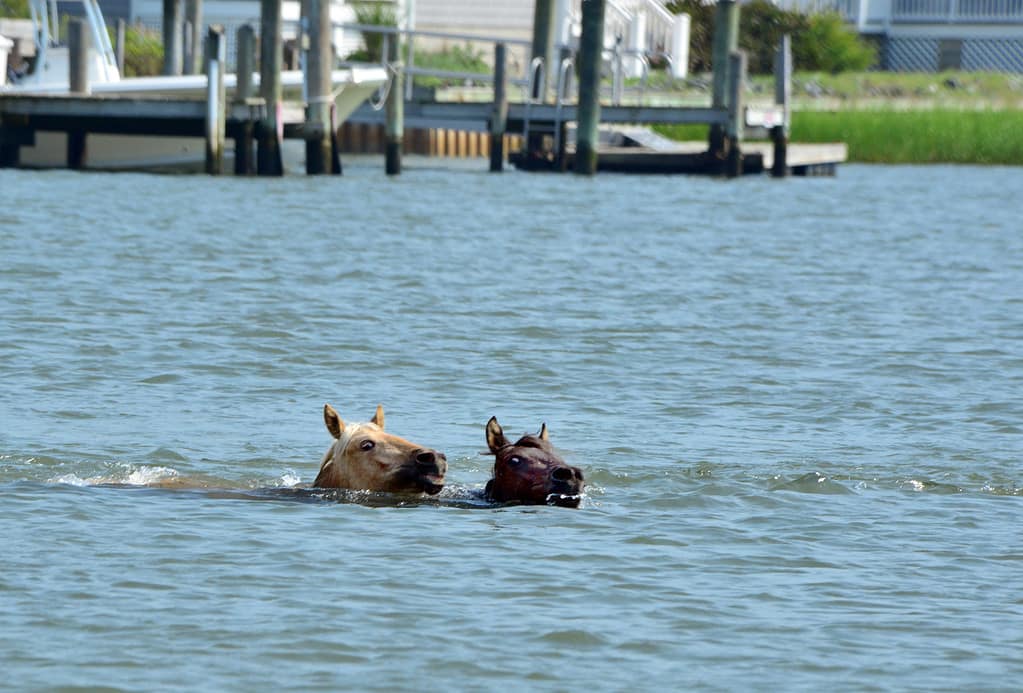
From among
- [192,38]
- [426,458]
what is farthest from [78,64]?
[426,458]

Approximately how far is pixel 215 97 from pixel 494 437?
21390mm

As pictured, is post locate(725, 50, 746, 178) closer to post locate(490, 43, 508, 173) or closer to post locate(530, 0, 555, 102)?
post locate(530, 0, 555, 102)

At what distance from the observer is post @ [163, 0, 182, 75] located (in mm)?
36594

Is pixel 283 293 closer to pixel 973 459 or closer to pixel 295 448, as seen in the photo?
pixel 295 448

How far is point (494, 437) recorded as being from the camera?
8.55m

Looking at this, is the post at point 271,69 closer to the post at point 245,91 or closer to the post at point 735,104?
the post at point 245,91

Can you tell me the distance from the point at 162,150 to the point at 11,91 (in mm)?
2984

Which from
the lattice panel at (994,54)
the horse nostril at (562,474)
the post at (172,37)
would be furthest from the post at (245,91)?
the lattice panel at (994,54)

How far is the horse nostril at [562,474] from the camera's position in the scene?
8.52m

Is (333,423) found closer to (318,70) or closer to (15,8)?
(318,70)

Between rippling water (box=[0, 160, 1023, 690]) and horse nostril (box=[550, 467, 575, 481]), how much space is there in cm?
20

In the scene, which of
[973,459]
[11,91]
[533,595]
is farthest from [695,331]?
[11,91]

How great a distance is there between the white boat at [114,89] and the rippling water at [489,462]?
9.32 m

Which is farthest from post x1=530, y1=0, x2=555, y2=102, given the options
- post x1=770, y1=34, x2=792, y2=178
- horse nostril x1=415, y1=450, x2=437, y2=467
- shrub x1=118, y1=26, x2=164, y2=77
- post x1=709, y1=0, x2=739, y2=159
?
horse nostril x1=415, y1=450, x2=437, y2=467
